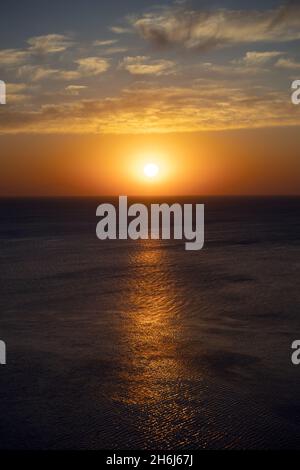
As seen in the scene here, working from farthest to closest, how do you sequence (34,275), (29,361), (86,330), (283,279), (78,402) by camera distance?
(34,275) → (283,279) → (86,330) → (29,361) → (78,402)

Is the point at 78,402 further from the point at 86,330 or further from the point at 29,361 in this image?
the point at 86,330

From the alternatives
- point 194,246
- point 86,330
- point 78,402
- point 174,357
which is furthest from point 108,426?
point 194,246

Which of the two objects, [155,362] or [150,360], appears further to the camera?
[150,360]

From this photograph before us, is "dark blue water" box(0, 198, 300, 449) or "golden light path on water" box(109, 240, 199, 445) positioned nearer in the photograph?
"dark blue water" box(0, 198, 300, 449)

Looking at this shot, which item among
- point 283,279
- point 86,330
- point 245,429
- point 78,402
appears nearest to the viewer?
point 245,429

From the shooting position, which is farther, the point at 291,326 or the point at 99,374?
the point at 291,326

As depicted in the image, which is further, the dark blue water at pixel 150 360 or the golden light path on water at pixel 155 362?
the golden light path on water at pixel 155 362

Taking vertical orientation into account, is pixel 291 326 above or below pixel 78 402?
above

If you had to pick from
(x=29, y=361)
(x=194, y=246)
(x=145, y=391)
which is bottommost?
(x=145, y=391)
